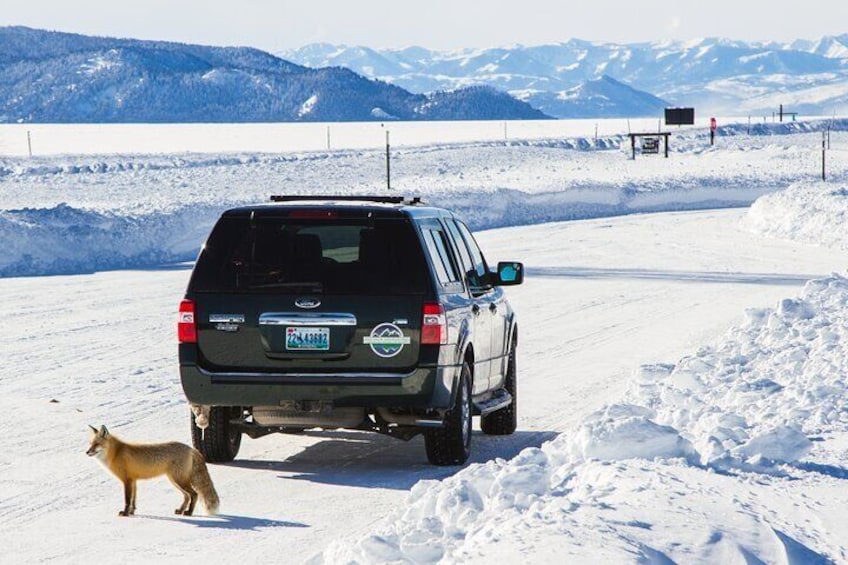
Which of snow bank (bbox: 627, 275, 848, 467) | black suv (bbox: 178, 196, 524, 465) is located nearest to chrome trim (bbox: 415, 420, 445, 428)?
black suv (bbox: 178, 196, 524, 465)

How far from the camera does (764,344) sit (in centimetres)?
1345

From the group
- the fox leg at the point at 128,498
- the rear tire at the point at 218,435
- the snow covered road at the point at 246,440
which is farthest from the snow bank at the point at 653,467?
the rear tire at the point at 218,435

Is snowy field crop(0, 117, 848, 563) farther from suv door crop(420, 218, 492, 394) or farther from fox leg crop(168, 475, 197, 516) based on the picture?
suv door crop(420, 218, 492, 394)

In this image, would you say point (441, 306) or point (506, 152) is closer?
point (441, 306)

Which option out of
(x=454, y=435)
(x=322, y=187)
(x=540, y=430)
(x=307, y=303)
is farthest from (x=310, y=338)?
(x=322, y=187)

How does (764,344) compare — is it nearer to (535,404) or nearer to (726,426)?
(535,404)

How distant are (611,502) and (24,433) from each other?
219 inches

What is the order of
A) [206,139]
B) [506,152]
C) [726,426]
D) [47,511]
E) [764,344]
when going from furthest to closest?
[206,139] < [506,152] < [764,344] < [726,426] < [47,511]

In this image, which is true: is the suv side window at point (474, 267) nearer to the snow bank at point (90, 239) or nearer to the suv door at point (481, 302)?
the suv door at point (481, 302)

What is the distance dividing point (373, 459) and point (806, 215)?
26.4 metres

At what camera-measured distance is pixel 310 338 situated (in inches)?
361

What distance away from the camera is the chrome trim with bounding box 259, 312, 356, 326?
9133 millimetres

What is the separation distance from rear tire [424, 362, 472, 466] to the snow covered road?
0.41 ft

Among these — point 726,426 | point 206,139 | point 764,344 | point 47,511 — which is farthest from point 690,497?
point 206,139
